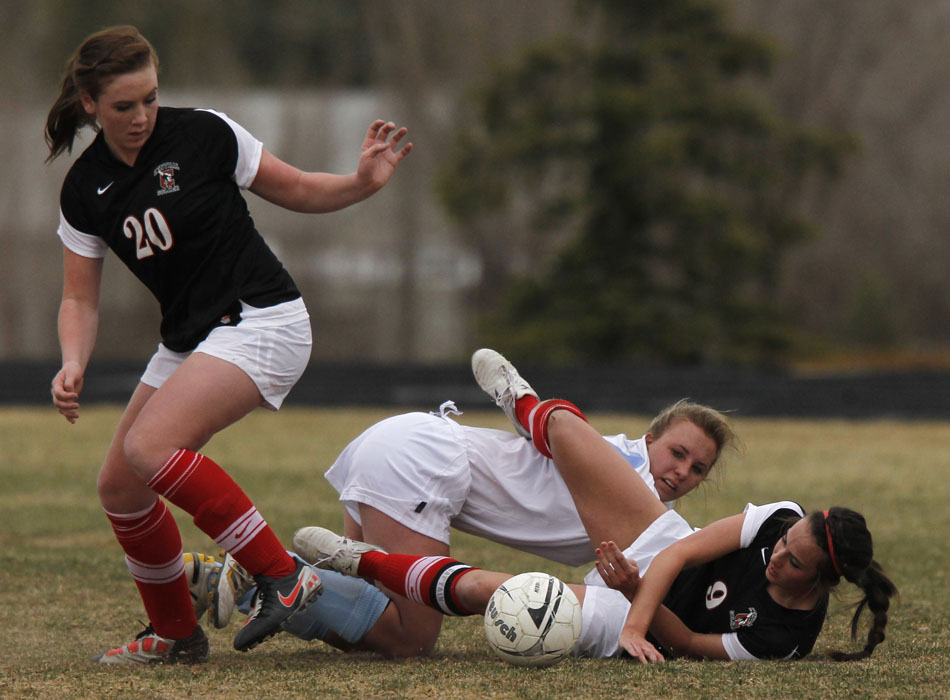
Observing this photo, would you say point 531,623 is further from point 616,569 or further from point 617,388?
point 617,388

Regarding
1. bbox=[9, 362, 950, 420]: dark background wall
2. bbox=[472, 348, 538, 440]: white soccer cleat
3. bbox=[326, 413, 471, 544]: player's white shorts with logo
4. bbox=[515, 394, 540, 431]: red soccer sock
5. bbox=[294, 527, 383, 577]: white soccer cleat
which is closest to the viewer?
bbox=[294, 527, 383, 577]: white soccer cleat

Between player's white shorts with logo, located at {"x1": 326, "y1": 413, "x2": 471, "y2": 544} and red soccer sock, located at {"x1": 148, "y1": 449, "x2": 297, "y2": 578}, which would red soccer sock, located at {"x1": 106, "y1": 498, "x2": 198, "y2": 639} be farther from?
player's white shorts with logo, located at {"x1": 326, "y1": 413, "x2": 471, "y2": 544}

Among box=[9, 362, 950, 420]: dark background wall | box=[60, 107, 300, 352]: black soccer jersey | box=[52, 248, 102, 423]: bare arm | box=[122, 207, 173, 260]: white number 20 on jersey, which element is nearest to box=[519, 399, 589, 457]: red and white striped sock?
box=[60, 107, 300, 352]: black soccer jersey

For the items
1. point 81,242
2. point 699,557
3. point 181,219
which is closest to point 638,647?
point 699,557

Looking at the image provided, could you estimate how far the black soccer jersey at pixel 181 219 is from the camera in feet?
11.0

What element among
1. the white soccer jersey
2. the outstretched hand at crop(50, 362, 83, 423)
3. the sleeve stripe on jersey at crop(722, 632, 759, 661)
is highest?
the outstretched hand at crop(50, 362, 83, 423)

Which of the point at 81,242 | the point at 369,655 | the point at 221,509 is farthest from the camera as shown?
the point at 369,655

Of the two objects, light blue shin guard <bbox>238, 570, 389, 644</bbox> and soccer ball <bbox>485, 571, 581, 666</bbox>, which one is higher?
soccer ball <bbox>485, 571, 581, 666</bbox>

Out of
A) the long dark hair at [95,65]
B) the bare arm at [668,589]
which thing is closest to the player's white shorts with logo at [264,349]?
the long dark hair at [95,65]

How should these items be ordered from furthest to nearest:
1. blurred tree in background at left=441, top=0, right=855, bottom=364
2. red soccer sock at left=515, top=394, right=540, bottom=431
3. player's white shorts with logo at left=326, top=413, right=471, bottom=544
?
blurred tree in background at left=441, top=0, right=855, bottom=364, red soccer sock at left=515, top=394, right=540, bottom=431, player's white shorts with logo at left=326, top=413, right=471, bottom=544

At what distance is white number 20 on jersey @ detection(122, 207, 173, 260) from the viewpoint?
334 centimetres

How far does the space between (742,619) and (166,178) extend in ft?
6.74

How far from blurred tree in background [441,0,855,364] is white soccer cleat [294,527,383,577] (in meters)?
15.3

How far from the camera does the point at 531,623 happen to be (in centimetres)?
332
